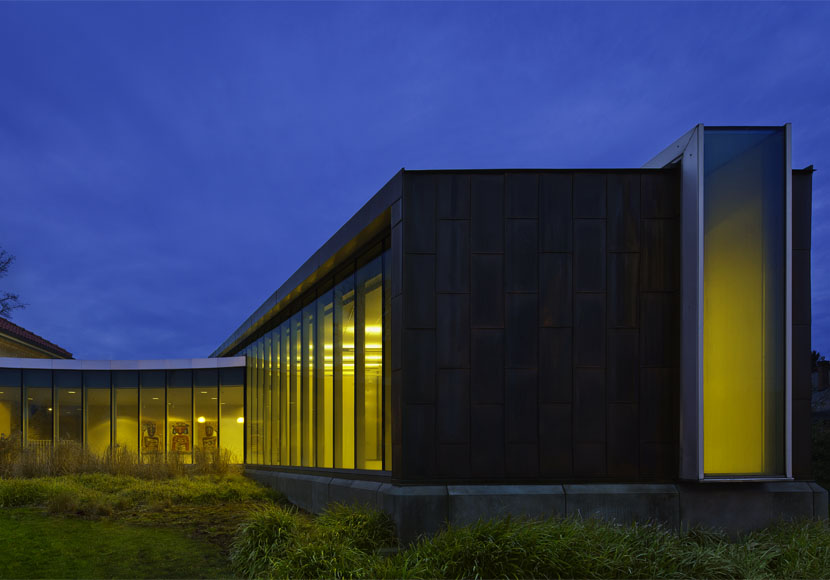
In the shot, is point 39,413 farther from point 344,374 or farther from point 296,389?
point 344,374

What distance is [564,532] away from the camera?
329 inches

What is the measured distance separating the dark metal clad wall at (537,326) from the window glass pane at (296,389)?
335 inches

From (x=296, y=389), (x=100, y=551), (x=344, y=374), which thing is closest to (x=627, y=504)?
(x=344, y=374)

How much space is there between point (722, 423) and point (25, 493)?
14.9 meters

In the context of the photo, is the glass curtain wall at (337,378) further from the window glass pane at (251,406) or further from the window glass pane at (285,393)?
the window glass pane at (251,406)

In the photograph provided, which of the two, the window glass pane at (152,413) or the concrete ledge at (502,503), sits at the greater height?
the concrete ledge at (502,503)

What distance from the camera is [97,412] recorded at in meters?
29.2

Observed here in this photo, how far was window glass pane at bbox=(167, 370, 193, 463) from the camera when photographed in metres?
29.1

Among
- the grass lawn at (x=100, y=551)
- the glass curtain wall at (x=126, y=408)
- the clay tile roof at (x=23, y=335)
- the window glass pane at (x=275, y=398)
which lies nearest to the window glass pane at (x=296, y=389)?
the window glass pane at (x=275, y=398)

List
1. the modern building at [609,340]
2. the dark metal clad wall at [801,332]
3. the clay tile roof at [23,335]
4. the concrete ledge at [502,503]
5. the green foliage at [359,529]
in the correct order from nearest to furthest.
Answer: the green foliage at [359,529]
the concrete ledge at [502,503]
the modern building at [609,340]
the dark metal clad wall at [801,332]
the clay tile roof at [23,335]

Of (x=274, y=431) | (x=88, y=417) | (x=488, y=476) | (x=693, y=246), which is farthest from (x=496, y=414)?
(x=88, y=417)

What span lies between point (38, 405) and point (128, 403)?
3.55 m

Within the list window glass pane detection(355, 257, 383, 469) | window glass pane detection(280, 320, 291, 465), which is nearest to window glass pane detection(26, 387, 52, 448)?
window glass pane detection(280, 320, 291, 465)

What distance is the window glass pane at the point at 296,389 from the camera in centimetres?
1878
